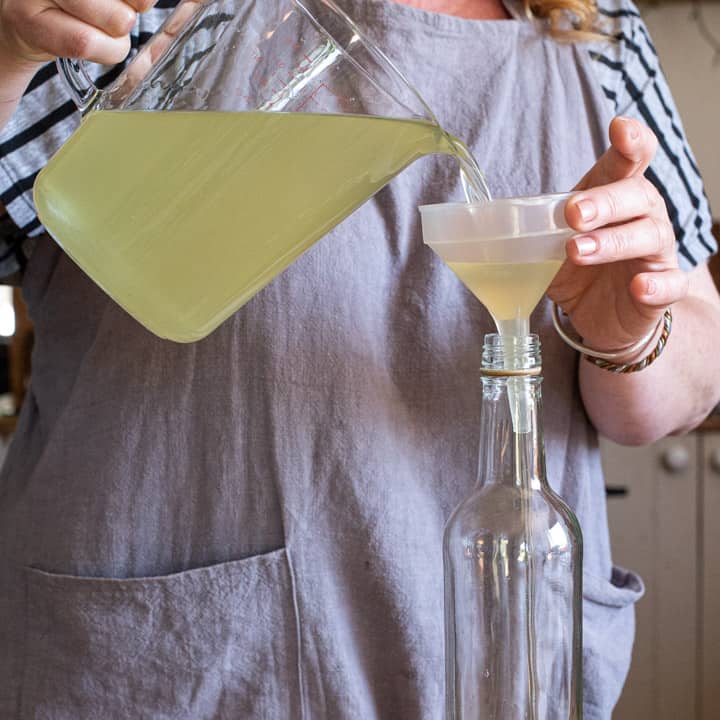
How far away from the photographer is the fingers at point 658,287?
2.38ft

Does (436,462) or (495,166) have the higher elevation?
(495,166)

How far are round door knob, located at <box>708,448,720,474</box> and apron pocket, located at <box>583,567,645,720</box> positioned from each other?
1.29m

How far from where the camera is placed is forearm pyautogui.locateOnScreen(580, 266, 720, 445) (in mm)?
929

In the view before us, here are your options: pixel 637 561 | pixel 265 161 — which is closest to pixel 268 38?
pixel 265 161

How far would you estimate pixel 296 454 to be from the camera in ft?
2.88

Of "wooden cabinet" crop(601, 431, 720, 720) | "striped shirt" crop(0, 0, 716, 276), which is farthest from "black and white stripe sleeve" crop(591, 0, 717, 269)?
"wooden cabinet" crop(601, 431, 720, 720)

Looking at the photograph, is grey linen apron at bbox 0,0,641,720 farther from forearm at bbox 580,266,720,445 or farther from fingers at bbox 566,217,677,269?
fingers at bbox 566,217,677,269

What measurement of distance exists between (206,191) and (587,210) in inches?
8.8

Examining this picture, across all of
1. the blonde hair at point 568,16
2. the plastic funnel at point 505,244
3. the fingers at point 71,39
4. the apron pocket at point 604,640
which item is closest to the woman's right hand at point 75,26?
the fingers at point 71,39

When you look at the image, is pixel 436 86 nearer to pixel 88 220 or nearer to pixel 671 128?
pixel 671 128

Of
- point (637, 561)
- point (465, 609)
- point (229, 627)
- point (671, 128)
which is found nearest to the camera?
point (465, 609)

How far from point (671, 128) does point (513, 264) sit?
0.48m

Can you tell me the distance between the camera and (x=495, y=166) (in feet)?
3.10

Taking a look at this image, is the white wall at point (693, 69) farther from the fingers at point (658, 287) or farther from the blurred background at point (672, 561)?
the fingers at point (658, 287)
